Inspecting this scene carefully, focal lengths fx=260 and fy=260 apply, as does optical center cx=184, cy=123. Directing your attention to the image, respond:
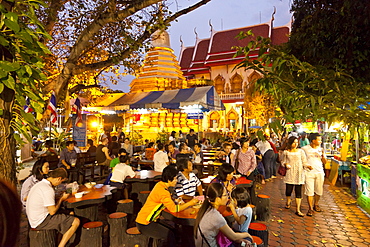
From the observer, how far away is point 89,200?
4.60 meters

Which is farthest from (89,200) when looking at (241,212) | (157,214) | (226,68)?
(226,68)

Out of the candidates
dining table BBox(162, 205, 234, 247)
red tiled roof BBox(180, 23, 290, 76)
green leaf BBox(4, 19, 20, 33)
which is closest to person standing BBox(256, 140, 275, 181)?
dining table BBox(162, 205, 234, 247)

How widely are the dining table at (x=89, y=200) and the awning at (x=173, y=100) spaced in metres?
6.50

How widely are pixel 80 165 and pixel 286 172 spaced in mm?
6511

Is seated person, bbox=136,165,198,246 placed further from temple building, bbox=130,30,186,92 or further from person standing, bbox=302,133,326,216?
temple building, bbox=130,30,186,92

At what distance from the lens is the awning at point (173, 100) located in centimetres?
1133

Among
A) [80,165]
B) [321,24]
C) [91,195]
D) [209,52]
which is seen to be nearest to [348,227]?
[321,24]

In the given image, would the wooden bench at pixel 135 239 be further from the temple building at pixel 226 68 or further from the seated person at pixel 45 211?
the temple building at pixel 226 68

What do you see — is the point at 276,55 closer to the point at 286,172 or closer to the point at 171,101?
the point at 286,172

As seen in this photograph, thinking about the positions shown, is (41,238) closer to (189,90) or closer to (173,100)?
(173,100)

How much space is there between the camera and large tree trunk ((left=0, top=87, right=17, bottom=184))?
6.79ft

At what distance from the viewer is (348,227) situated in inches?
221

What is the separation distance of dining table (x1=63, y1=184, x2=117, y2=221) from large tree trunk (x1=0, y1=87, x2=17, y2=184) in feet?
8.21

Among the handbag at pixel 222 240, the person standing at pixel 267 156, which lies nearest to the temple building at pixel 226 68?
the person standing at pixel 267 156
